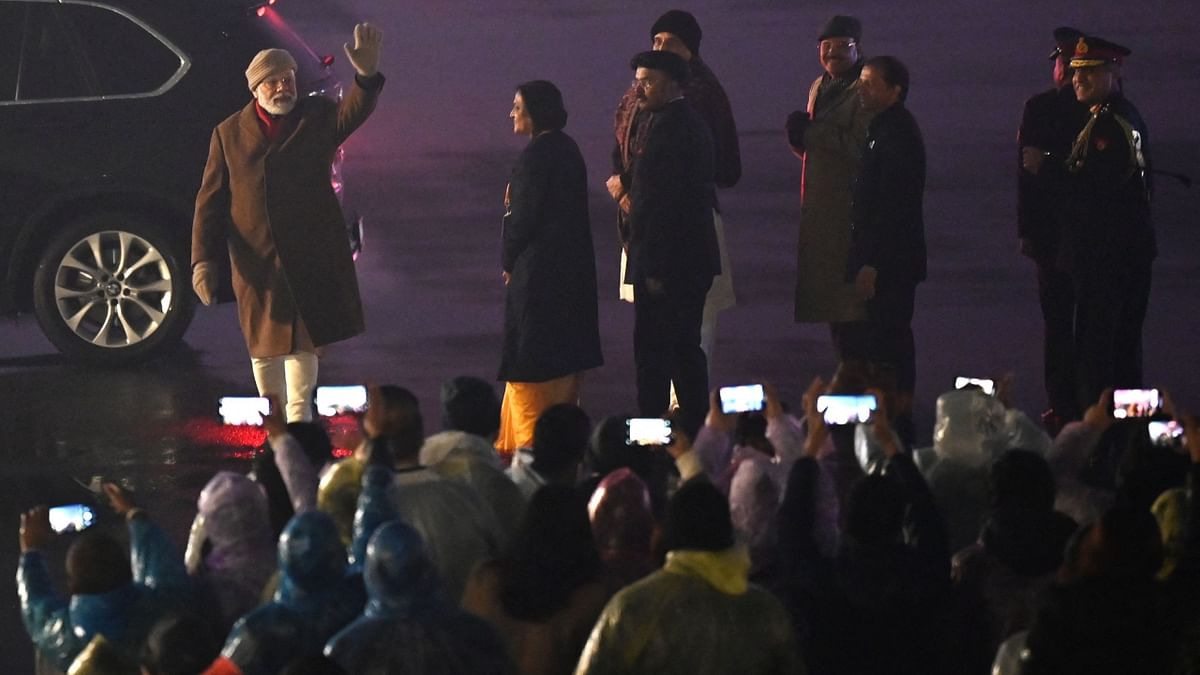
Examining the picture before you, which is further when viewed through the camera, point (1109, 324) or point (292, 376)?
point (292, 376)

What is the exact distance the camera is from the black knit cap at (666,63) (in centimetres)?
958

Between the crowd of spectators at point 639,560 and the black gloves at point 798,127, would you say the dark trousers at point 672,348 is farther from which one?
the crowd of spectators at point 639,560

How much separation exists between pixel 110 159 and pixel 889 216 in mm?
4228

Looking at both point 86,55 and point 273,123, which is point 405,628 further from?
point 86,55

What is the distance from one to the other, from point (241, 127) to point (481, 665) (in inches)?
209

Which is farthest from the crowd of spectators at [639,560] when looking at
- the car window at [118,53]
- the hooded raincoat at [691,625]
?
the car window at [118,53]

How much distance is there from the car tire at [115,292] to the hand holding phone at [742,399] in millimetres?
5537

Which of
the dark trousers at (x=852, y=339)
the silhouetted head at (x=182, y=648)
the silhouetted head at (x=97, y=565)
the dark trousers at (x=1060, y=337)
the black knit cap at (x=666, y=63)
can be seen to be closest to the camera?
the silhouetted head at (x=182, y=648)

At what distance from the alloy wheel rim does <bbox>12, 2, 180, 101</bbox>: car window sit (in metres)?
0.71

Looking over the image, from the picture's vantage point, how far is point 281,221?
10.3 meters

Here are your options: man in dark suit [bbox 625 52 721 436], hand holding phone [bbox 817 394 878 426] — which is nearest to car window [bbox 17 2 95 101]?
man in dark suit [bbox 625 52 721 436]

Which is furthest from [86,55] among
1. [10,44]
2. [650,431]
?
[650,431]

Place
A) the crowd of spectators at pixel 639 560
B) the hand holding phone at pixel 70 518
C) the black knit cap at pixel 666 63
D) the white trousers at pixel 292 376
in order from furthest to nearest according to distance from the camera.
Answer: the white trousers at pixel 292 376
the black knit cap at pixel 666 63
the hand holding phone at pixel 70 518
the crowd of spectators at pixel 639 560

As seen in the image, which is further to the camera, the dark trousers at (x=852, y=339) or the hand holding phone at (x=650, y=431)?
the dark trousers at (x=852, y=339)
